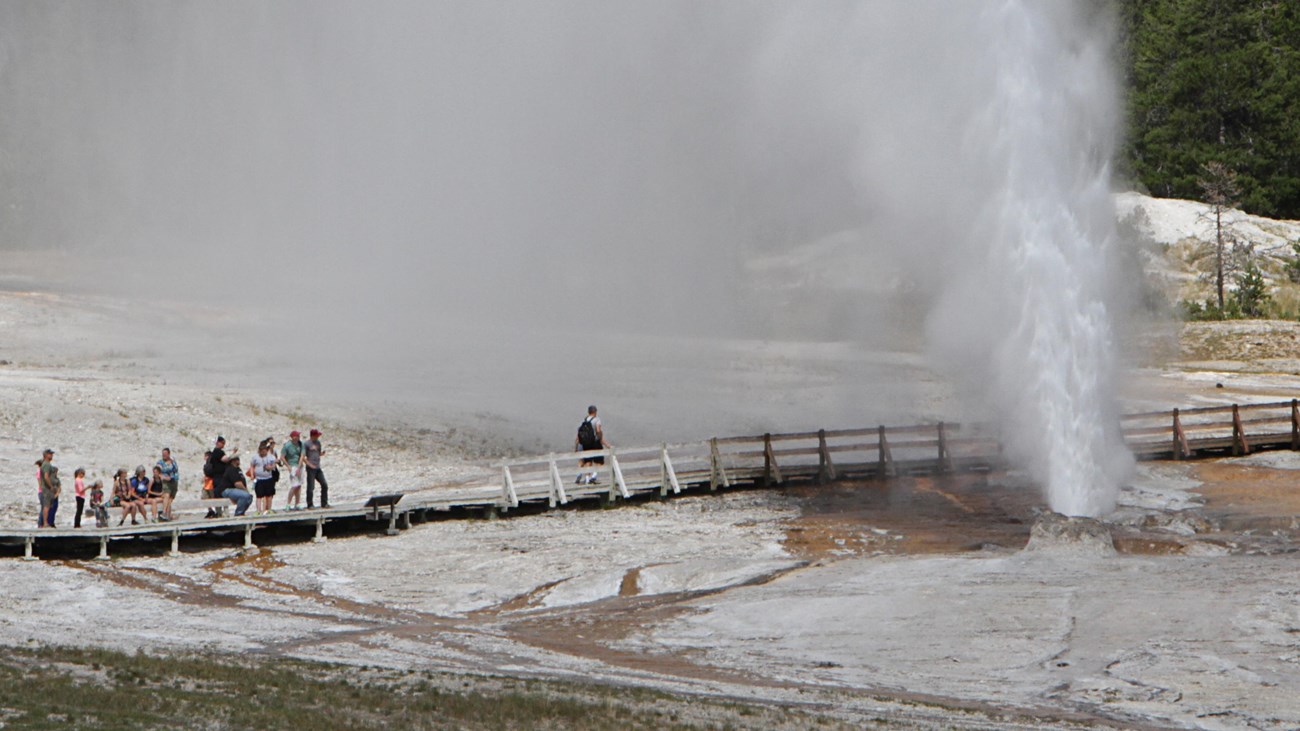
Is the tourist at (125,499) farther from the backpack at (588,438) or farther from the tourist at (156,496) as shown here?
the backpack at (588,438)

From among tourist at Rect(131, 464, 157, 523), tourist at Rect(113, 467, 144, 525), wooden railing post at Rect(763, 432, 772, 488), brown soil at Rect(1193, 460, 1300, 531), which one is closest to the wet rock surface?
brown soil at Rect(1193, 460, 1300, 531)

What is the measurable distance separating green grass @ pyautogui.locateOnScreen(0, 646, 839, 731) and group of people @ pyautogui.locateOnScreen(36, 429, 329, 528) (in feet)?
31.2

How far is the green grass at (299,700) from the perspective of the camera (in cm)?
1272

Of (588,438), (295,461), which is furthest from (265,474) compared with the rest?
(588,438)

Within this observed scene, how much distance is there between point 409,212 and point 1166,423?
6240 centimetres

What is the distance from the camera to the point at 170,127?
117m

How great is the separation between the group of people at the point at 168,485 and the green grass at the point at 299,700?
9.50m

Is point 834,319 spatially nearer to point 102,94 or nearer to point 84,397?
point 84,397

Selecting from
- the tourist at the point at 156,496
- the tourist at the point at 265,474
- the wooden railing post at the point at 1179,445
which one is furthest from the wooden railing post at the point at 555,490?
the wooden railing post at the point at 1179,445

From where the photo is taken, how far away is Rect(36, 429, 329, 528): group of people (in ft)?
80.5

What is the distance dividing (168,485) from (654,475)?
10.7 m

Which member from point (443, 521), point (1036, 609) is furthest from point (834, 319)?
point (1036, 609)

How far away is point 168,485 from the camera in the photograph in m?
25.0

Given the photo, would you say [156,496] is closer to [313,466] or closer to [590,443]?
[313,466]
